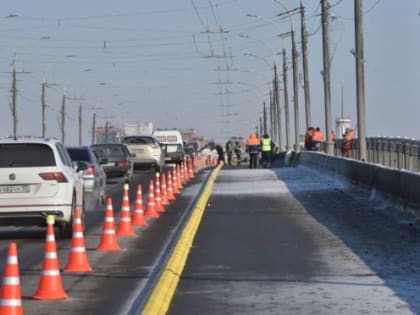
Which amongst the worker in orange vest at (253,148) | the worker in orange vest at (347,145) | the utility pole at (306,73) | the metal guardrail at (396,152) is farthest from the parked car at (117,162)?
Answer: the utility pole at (306,73)

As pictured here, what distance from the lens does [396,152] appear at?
37031 millimetres

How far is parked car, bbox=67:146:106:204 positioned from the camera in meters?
28.9

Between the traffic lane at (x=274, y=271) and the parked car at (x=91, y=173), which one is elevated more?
the parked car at (x=91, y=173)

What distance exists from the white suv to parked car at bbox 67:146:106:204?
7.88m

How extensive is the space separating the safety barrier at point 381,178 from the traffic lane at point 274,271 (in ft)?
6.08

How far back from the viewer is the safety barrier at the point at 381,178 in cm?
2223

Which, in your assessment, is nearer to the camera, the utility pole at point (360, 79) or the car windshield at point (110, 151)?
the utility pole at point (360, 79)

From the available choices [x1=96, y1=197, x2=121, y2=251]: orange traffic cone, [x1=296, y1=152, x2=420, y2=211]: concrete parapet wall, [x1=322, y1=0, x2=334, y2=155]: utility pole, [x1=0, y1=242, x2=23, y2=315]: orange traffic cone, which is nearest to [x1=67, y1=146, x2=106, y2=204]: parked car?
[x1=296, y1=152, x2=420, y2=211]: concrete parapet wall

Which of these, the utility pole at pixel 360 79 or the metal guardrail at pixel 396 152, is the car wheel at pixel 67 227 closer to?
the metal guardrail at pixel 396 152

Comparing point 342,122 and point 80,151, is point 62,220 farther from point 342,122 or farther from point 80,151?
point 342,122

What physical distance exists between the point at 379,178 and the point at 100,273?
1384 cm

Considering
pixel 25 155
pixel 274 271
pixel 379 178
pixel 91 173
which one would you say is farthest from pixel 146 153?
pixel 274 271

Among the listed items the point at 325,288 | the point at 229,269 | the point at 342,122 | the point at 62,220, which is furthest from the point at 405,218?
the point at 342,122

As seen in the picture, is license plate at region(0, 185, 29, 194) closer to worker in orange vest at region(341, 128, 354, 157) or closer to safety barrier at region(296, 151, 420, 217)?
safety barrier at region(296, 151, 420, 217)
